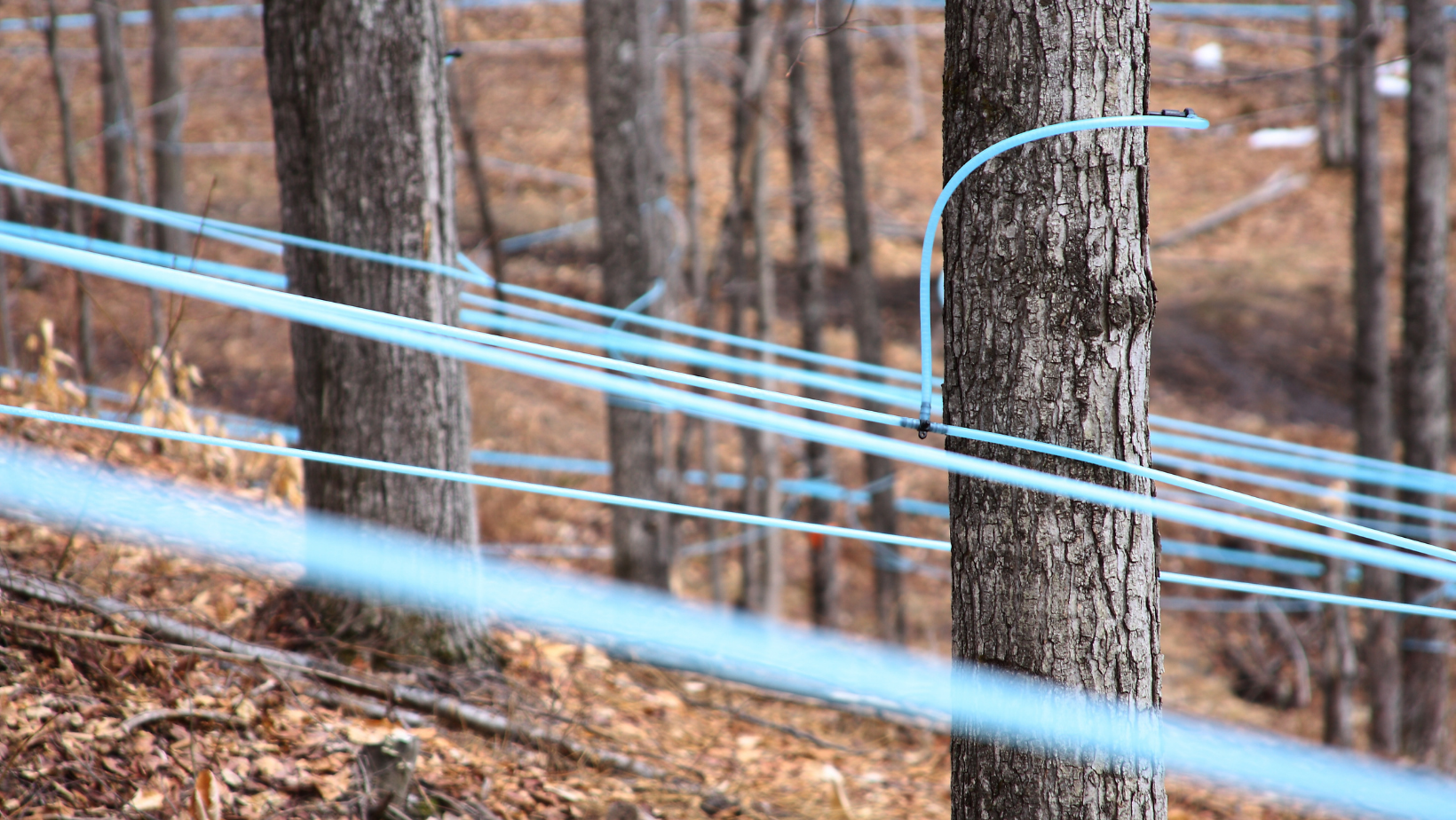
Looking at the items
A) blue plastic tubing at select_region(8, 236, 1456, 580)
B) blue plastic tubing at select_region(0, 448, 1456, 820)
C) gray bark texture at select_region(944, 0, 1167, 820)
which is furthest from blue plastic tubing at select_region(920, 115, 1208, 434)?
blue plastic tubing at select_region(0, 448, 1456, 820)

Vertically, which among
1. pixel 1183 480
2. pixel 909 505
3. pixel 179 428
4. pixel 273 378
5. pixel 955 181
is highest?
pixel 955 181

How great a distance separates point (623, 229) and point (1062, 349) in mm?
4127

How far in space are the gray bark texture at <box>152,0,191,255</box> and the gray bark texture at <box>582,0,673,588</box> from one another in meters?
3.87

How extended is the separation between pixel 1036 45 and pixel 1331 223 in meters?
16.4

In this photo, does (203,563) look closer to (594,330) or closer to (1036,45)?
(594,330)

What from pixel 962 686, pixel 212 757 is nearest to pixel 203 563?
pixel 212 757

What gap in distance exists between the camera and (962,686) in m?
1.80

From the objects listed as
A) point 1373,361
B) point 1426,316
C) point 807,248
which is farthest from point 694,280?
point 1426,316

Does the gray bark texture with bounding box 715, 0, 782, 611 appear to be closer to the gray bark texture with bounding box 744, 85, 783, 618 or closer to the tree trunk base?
the gray bark texture with bounding box 744, 85, 783, 618

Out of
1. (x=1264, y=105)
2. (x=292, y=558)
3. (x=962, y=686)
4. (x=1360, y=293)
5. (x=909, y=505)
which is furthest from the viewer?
(x=1264, y=105)

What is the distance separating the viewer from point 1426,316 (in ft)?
18.0

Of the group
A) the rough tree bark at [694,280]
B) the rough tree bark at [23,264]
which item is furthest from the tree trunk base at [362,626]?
the rough tree bark at [23,264]

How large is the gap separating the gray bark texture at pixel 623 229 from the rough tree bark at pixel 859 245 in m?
1.59

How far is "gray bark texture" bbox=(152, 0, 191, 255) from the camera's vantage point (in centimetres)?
778
